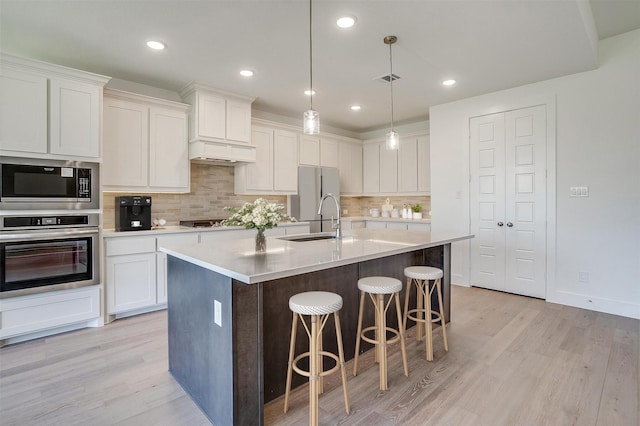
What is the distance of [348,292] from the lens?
8.22 feet

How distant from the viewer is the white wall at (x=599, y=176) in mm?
3359

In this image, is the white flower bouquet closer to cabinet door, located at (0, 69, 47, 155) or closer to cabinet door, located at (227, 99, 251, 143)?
cabinet door, located at (0, 69, 47, 155)

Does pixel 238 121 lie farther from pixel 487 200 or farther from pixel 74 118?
pixel 487 200

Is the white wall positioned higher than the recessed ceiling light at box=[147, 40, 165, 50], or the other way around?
the recessed ceiling light at box=[147, 40, 165, 50]

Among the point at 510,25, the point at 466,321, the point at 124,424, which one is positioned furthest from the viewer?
the point at 466,321

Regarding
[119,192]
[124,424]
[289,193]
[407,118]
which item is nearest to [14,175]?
[119,192]

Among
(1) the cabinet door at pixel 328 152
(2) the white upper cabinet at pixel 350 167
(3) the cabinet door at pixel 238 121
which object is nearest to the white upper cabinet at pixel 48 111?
(3) the cabinet door at pixel 238 121

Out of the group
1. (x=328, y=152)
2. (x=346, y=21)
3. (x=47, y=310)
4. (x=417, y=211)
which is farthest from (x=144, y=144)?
(x=417, y=211)

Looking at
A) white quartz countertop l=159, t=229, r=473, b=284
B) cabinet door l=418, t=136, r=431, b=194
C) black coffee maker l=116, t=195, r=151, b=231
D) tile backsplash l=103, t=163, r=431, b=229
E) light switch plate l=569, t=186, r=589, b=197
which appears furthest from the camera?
cabinet door l=418, t=136, r=431, b=194

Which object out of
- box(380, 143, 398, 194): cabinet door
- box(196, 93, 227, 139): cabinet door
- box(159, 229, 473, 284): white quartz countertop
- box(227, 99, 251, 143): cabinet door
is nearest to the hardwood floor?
box(159, 229, 473, 284): white quartz countertop

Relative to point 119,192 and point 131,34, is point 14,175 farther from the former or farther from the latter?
point 131,34

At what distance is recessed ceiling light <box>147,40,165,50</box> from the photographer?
2910 mm

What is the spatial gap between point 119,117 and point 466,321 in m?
4.10

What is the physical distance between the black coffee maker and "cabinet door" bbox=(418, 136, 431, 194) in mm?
4032
